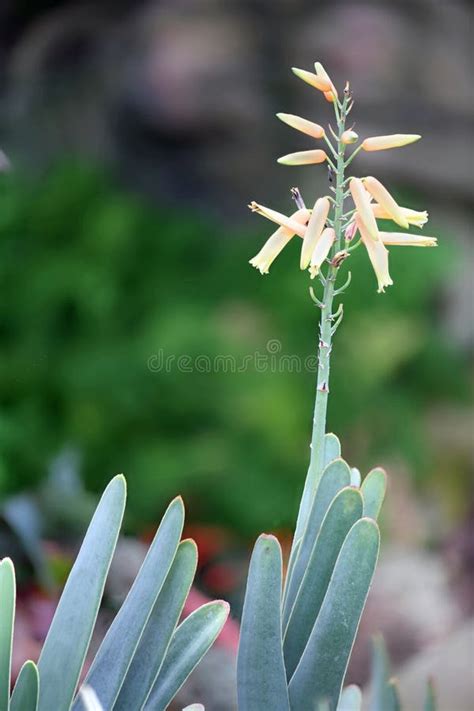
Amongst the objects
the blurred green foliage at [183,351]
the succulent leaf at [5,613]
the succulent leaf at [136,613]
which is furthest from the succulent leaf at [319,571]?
the blurred green foliage at [183,351]

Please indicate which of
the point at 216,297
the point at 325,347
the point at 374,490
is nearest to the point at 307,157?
the point at 325,347

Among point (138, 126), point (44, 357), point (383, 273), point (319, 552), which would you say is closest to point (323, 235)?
point (383, 273)

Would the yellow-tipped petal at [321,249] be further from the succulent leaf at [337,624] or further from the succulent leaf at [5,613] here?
the succulent leaf at [5,613]

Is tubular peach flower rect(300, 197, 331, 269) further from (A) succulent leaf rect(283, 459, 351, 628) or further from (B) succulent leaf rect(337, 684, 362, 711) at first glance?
(B) succulent leaf rect(337, 684, 362, 711)

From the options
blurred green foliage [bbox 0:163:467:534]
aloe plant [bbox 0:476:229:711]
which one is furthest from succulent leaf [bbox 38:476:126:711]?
blurred green foliage [bbox 0:163:467:534]

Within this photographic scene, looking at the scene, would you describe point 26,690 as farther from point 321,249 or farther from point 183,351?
point 183,351

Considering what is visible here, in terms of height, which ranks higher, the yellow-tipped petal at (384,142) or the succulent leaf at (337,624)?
the yellow-tipped petal at (384,142)
